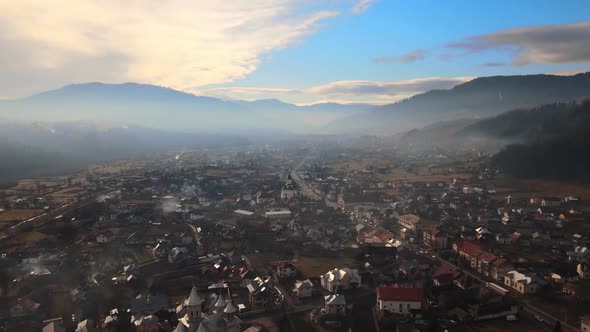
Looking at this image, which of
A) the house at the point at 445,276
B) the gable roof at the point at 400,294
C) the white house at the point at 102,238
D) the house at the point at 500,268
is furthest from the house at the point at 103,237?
the house at the point at 500,268

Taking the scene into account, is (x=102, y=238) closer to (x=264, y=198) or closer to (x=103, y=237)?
(x=103, y=237)

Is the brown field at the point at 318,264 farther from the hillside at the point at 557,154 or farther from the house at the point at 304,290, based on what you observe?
the hillside at the point at 557,154

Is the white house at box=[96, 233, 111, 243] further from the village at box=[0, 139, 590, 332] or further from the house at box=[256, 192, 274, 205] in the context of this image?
the house at box=[256, 192, 274, 205]

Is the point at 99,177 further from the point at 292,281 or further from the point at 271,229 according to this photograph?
the point at 292,281

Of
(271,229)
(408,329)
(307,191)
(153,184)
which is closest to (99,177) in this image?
(153,184)

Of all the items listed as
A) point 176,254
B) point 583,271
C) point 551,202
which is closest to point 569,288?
point 583,271

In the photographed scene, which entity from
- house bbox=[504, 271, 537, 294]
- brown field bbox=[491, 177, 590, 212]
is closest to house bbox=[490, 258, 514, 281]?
house bbox=[504, 271, 537, 294]
